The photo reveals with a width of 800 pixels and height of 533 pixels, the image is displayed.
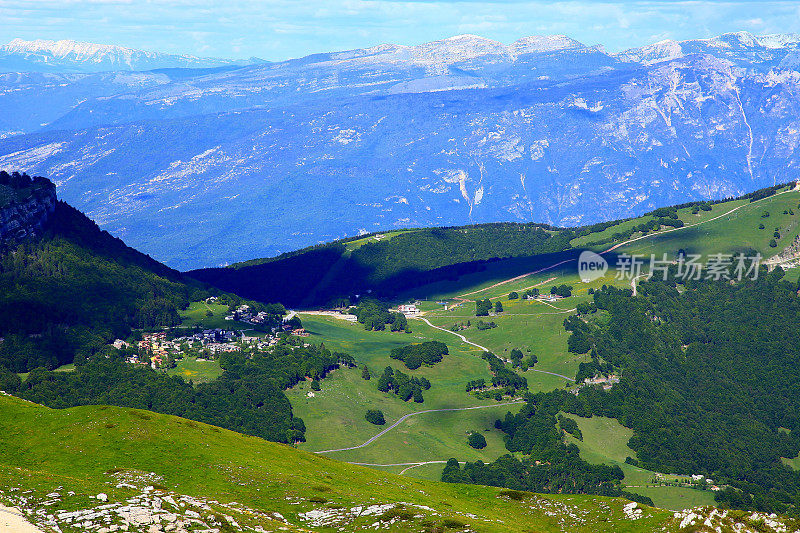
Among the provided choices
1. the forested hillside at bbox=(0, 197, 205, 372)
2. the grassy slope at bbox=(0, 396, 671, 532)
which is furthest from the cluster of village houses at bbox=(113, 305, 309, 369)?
the grassy slope at bbox=(0, 396, 671, 532)

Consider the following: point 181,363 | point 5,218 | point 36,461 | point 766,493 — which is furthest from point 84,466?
point 5,218

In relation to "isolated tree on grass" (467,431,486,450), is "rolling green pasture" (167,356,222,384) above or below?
above

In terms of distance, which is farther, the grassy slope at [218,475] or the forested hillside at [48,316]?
the forested hillside at [48,316]

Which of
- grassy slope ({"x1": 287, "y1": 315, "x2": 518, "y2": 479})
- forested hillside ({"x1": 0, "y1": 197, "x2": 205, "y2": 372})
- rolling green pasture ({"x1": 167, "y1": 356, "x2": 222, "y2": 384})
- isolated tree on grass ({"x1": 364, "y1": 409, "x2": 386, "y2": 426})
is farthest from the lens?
rolling green pasture ({"x1": 167, "y1": 356, "x2": 222, "y2": 384})

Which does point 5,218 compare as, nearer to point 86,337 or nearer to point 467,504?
point 86,337

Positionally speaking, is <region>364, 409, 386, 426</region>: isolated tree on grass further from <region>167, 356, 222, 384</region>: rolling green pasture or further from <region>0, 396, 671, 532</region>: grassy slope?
<region>0, 396, 671, 532</region>: grassy slope

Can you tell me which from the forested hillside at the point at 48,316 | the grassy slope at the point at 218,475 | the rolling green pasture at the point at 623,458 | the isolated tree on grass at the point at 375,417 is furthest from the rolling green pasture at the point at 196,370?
the grassy slope at the point at 218,475

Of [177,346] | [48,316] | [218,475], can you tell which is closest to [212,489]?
[218,475]

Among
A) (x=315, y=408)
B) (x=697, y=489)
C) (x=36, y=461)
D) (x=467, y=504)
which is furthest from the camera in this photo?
(x=315, y=408)

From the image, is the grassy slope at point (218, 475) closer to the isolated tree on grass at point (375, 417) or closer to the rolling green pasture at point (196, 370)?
the isolated tree on grass at point (375, 417)
